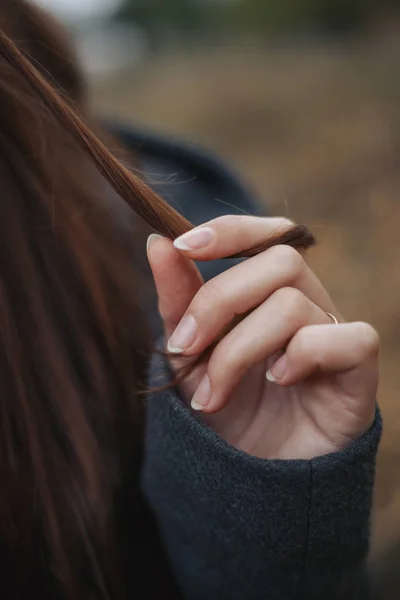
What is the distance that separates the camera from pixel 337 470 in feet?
2.25

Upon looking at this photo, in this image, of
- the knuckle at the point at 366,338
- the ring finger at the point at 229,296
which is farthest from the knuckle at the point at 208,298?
the knuckle at the point at 366,338

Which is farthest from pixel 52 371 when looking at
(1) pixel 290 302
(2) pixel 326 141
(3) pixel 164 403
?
(2) pixel 326 141

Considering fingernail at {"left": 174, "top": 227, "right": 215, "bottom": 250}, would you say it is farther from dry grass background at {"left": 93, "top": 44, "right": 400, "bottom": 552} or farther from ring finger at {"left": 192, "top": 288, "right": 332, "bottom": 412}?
dry grass background at {"left": 93, "top": 44, "right": 400, "bottom": 552}

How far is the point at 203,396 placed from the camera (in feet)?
2.14

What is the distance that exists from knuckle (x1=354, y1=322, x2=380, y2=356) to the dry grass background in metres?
1.07

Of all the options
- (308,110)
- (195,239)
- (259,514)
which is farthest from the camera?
(308,110)

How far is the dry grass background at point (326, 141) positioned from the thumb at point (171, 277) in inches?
44.5

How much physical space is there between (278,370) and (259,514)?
198 mm

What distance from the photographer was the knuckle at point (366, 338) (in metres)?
0.63

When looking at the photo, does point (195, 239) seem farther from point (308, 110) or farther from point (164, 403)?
point (308, 110)

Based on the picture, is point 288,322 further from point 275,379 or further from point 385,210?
point 385,210

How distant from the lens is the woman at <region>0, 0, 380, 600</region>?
0.62 metres

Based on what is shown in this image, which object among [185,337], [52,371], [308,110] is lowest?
[52,371]

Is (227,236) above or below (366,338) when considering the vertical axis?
above
